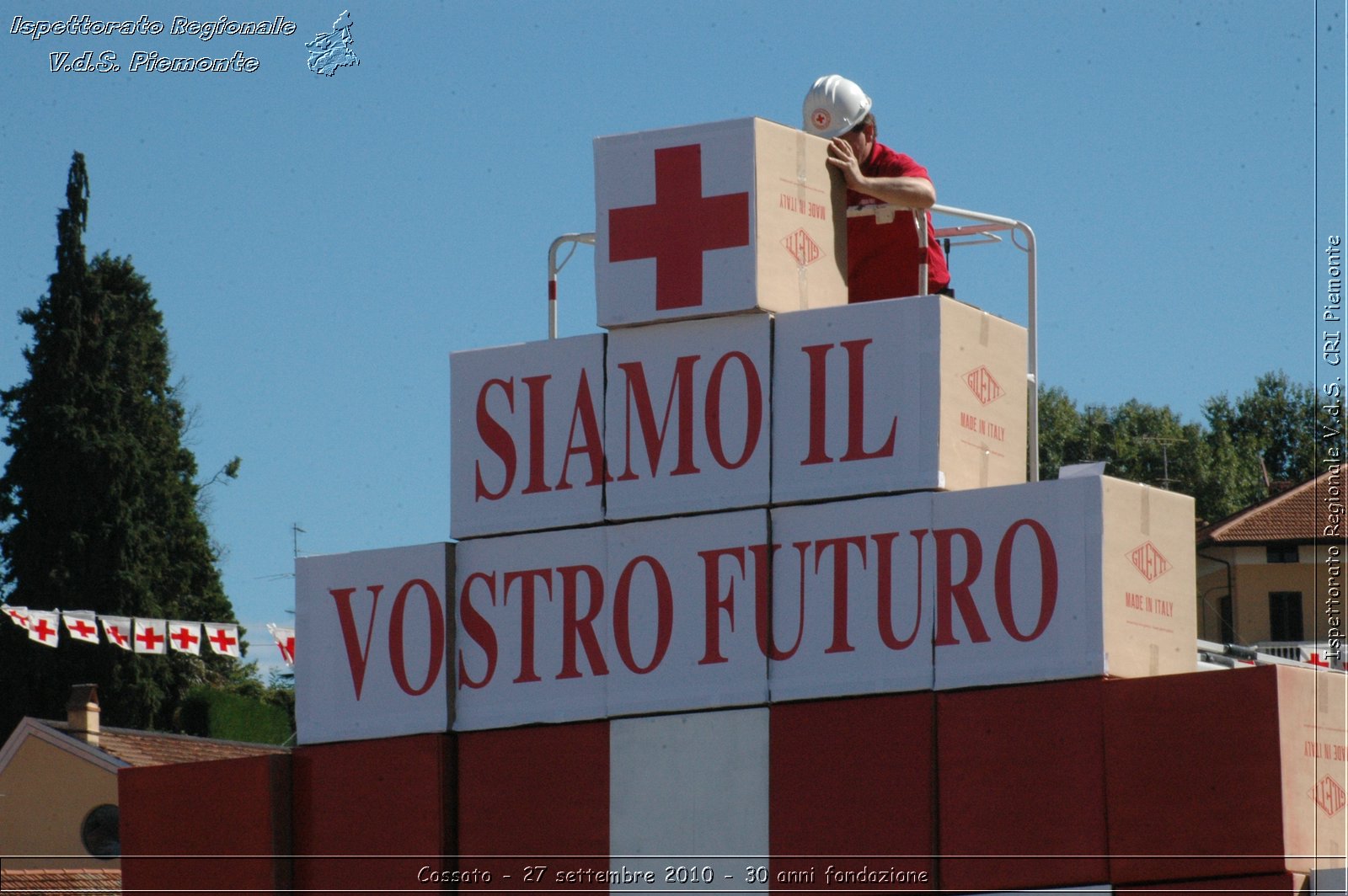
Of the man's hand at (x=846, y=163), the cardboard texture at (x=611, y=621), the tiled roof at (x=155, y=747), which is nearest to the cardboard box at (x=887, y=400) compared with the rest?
the cardboard texture at (x=611, y=621)

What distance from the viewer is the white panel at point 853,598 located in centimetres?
919

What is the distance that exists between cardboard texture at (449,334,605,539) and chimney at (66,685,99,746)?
2512 centimetres

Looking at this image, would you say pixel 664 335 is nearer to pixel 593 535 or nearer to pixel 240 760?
pixel 593 535

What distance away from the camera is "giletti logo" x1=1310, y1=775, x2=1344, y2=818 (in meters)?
8.41

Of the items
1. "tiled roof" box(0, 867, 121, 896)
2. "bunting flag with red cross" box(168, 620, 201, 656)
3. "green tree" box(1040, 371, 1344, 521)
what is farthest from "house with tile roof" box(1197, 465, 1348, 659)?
"tiled roof" box(0, 867, 121, 896)

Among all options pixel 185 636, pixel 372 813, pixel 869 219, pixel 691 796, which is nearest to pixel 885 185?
pixel 869 219

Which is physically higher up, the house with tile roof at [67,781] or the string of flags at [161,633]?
the string of flags at [161,633]

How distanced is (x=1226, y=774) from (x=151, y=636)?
21252 millimetres

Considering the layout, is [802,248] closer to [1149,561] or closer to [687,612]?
[687,612]

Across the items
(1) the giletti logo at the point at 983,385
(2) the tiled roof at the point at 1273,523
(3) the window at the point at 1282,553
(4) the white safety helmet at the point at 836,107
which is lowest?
(1) the giletti logo at the point at 983,385

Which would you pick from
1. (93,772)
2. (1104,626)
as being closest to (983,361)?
(1104,626)

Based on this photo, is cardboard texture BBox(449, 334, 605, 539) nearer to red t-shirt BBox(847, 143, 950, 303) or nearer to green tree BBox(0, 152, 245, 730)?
red t-shirt BBox(847, 143, 950, 303)

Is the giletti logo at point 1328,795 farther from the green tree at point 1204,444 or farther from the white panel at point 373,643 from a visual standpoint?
the green tree at point 1204,444

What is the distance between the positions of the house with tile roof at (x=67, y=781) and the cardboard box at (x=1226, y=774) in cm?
2632
